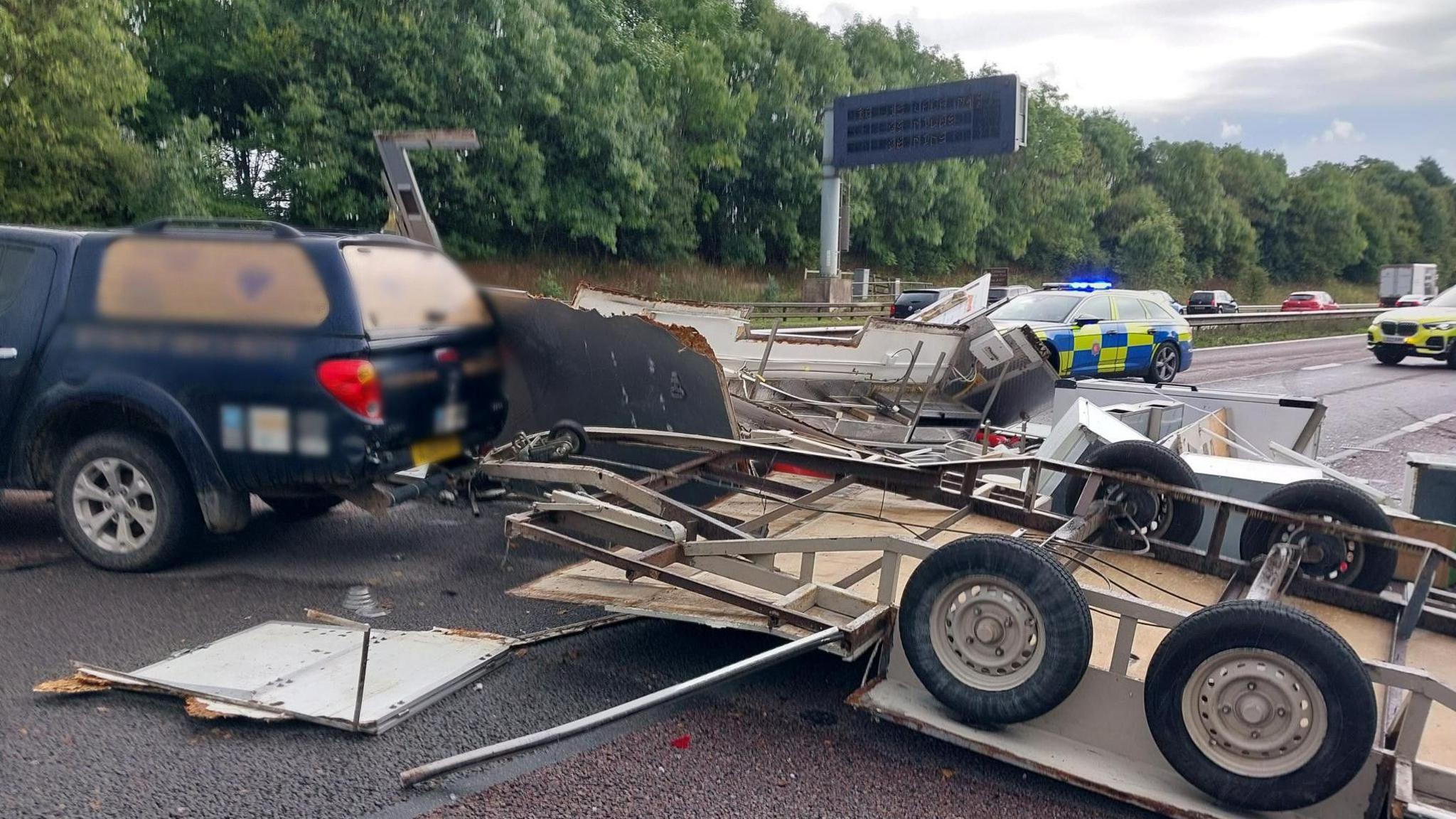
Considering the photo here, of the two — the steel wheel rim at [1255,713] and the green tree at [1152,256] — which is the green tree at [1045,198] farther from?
the steel wheel rim at [1255,713]

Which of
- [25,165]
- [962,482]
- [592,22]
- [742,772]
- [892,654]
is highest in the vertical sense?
[592,22]

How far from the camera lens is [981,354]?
9.20 m

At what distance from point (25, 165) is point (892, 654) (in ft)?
57.3

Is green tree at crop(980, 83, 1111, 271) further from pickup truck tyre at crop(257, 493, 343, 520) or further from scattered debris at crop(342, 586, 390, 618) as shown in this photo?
scattered debris at crop(342, 586, 390, 618)

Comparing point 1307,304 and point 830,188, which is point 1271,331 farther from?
point 1307,304

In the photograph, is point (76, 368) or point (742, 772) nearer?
point (742, 772)

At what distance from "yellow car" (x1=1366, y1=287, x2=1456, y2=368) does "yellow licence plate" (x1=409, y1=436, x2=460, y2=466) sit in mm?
21874

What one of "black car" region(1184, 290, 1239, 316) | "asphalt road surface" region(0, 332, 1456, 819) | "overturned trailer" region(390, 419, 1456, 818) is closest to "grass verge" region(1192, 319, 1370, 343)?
"black car" region(1184, 290, 1239, 316)

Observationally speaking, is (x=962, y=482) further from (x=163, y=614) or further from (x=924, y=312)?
(x=924, y=312)

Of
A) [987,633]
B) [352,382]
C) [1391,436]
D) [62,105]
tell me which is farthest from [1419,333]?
[62,105]

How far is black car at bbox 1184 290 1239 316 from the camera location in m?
43.0

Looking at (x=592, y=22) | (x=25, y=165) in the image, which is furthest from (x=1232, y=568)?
(x=592, y=22)

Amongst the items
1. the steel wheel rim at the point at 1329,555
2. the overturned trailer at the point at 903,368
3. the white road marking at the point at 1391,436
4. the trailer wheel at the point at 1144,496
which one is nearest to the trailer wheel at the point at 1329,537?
the steel wheel rim at the point at 1329,555

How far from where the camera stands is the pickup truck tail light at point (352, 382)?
15.9 feet
